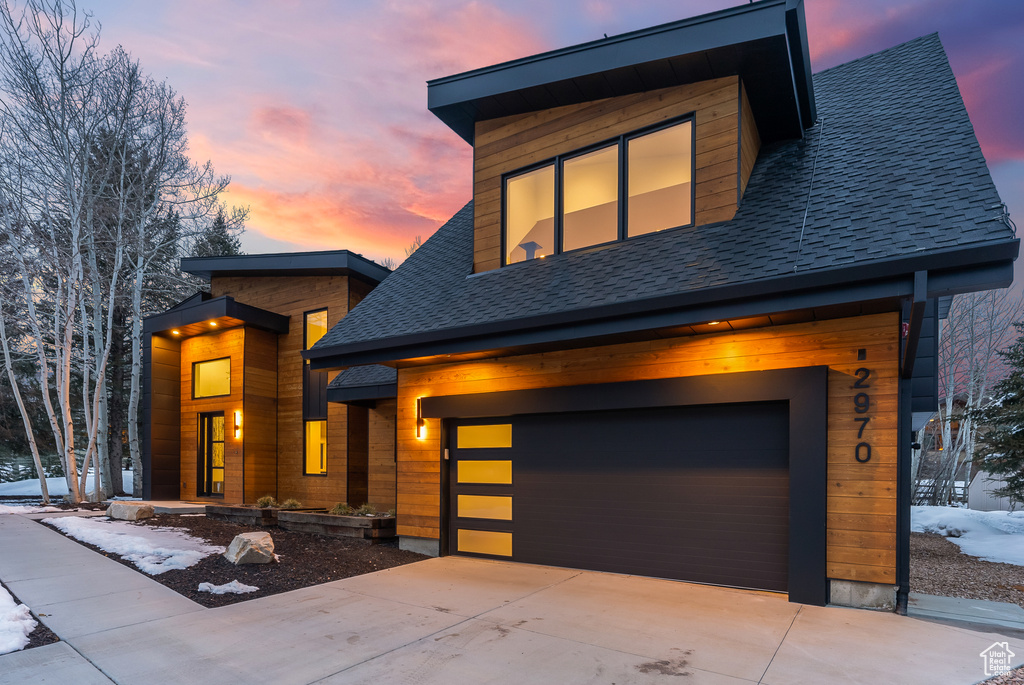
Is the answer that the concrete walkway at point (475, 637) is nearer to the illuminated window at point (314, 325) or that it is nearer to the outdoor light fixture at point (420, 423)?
the outdoor light fixture at point (420, 423)

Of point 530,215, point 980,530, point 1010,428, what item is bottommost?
point 980,530

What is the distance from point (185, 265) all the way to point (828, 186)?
1407cm

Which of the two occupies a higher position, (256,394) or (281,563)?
(256,394)

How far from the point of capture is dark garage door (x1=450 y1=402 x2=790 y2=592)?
581 cm

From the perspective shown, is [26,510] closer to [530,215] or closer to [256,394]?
[256,394]

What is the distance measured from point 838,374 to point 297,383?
1136 centimetres

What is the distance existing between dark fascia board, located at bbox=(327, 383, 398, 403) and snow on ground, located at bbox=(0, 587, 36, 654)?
595cm

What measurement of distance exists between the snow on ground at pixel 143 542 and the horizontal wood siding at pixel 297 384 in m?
3.63

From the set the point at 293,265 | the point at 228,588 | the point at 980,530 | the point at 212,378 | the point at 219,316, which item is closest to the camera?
the point at 228,588

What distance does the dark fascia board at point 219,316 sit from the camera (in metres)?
12.4

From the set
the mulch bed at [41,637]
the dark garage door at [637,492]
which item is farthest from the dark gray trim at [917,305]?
the mulch bed at [41,637]

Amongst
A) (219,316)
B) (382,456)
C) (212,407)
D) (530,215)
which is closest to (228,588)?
(382,456)

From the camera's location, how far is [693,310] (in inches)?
217

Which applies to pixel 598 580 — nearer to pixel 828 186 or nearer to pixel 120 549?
pixel 828 186
